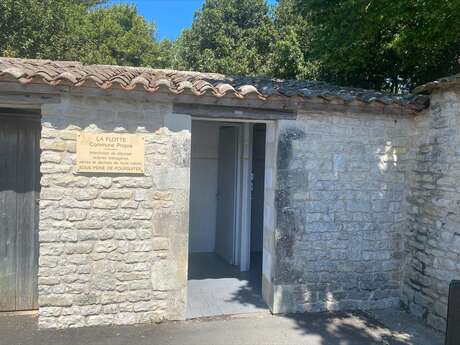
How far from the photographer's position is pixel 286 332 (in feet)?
15.8

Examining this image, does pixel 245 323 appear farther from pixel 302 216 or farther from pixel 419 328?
pixel 419 328

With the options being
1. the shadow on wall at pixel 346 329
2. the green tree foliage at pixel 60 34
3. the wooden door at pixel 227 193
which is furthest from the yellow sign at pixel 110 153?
the green tree foliage at pixel 60 34

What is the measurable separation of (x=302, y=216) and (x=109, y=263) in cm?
269

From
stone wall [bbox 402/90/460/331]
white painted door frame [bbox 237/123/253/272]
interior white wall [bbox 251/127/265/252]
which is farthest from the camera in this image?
interior white wall [bbox 251/127/265/252]

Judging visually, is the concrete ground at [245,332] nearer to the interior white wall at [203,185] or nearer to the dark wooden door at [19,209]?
the dark wooden door at [19,209]

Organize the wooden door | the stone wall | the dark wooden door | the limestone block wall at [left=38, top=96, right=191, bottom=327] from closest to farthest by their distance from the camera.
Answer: the limestone block wall at [left=38, top=96, right=191, bottom=327] → the stone wall → the dark wooden door → the wooden door

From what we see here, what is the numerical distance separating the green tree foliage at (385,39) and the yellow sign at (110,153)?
183 inches

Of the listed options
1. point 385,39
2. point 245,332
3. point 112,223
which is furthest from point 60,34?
point 245,332

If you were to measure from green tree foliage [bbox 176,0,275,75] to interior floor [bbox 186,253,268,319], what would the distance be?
949 centimetres

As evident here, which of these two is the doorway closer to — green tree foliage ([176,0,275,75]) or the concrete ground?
the concrete ground

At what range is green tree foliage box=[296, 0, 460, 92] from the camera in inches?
269

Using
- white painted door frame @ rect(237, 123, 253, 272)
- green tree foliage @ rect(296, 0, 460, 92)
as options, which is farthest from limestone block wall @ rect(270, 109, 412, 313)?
green tree foliage @ rect(296, 0, 460, 92)

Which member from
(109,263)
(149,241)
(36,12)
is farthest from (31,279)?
(36,12)

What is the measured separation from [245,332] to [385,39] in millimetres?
7040
